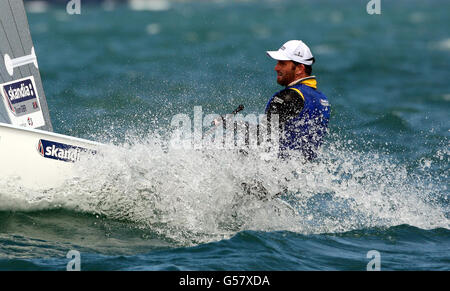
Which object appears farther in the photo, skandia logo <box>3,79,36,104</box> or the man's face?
skandia logo <box>3,79,36,104</box>

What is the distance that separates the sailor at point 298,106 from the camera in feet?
18.1

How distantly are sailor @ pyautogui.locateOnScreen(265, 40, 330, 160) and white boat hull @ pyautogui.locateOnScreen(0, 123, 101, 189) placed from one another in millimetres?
1602

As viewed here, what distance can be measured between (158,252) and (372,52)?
19.5 m

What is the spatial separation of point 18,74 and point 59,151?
110 centimetres

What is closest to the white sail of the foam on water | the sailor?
the foam on water

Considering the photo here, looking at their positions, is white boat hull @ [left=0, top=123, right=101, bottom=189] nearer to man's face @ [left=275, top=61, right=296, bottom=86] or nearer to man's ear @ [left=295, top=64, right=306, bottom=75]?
man's face @ [left=275, top=61, right=296, bottom=86]

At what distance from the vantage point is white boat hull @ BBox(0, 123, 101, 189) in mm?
5621

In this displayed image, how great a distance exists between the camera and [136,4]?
2788 inches

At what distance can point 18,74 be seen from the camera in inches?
250

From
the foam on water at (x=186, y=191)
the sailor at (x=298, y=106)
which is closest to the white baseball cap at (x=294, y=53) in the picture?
the sailor at (x=298, y=106)

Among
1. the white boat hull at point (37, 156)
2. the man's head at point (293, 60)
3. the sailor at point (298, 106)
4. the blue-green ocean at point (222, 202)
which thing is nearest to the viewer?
the blue-green ocean at point (222, 202)

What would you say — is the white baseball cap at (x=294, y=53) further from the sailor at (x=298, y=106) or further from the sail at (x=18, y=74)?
the sail at (x=18, y=74)
